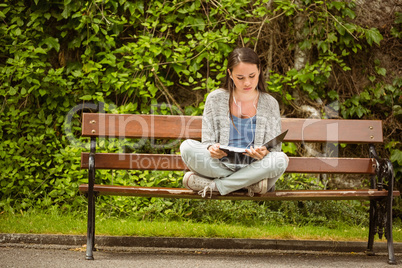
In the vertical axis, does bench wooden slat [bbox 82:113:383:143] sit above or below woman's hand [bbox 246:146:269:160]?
above

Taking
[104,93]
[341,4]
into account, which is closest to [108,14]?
[104,93]

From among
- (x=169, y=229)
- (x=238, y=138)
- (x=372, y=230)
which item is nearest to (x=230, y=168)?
(x=238, y=138)

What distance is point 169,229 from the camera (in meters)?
4.43

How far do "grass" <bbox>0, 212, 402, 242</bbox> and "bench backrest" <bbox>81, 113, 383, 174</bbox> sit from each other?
2.31 ft

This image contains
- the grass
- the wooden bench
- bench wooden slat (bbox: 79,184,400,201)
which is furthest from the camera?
the grass

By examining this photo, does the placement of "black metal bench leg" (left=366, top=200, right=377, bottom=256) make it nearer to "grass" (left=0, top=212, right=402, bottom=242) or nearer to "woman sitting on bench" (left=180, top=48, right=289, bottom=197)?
"grass" (left=0, top=212, right=402, bottom=242)

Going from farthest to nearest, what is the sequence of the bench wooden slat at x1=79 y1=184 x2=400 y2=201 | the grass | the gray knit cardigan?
the grass → the gray knit cardigan → the bench wooden slat at x1=79 y1=184 x2=400 y2=201

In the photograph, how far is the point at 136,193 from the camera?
11.6 ft

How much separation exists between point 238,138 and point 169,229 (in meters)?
1.32

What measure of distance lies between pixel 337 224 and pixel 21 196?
3.60 m

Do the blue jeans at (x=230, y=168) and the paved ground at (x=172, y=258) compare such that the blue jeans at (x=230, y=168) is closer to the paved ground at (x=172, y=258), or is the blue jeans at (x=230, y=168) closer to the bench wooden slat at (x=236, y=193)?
the bench wooden slat at (x=236, y=193)

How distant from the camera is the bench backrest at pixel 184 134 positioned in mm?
3953

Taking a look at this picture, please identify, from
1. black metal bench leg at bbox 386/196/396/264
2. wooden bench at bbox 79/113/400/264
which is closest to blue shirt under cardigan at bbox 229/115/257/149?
wooden bench at bbox 79/113/400/264

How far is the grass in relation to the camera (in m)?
4.32
